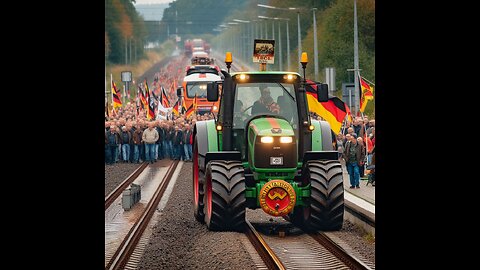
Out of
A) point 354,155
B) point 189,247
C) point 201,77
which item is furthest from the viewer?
point 201,77

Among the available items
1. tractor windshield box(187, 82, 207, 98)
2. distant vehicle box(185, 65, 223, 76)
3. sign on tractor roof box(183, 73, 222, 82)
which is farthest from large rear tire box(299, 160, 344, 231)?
distant vehicle box(185, 65, 223, 76)

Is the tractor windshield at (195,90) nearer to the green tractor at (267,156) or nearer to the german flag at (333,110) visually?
the german flag at (333,110)

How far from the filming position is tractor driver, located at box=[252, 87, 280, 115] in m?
18.0

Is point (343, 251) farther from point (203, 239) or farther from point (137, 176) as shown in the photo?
point (137, 176)

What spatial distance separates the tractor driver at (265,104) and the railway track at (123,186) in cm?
722

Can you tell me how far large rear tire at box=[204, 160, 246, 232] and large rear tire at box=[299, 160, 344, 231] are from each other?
118 centimetres

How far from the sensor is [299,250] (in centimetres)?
1677

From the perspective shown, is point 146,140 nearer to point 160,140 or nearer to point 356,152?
point 160,140

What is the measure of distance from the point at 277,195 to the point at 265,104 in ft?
5.43

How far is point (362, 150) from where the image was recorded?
972 inches

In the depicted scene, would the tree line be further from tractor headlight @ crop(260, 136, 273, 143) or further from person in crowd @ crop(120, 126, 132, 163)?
tractor headlight @ crop(260, 136, 273, 143)

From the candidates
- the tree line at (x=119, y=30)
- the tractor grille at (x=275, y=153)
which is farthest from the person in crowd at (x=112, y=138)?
the tree line at (x=119, y=30)

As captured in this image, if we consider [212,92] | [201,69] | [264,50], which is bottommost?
[212,92]

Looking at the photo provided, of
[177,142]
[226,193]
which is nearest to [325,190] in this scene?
[226,193]
